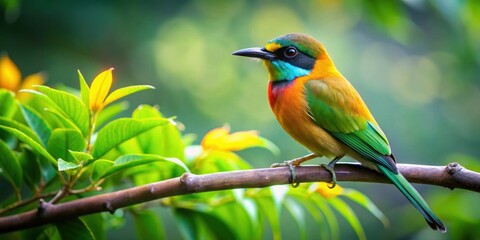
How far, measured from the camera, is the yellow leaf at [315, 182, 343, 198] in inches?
75.0

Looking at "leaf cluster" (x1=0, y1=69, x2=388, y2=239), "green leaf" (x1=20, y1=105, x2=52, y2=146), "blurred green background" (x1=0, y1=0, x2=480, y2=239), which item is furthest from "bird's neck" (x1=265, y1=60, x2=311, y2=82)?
"blurred green background" (x1=0, y1=0, x2=480, y2=239)

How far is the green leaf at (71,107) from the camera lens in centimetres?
147

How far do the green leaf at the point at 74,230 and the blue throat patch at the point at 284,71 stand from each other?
1083 mm

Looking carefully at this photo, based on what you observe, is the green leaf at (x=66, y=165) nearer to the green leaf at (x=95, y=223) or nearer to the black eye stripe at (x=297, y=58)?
the green leaf at (x=95, y=223)

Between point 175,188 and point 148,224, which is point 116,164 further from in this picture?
point 148,224

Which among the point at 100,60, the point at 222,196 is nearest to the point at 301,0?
the point at 100,60

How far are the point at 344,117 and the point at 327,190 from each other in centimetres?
41

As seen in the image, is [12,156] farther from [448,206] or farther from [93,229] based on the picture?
[448,206]

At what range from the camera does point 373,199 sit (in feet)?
22.9

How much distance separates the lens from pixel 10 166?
5.27ft

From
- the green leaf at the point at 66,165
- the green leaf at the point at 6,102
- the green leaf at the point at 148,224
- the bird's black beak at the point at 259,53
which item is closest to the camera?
the green leaf at the point at 66,165

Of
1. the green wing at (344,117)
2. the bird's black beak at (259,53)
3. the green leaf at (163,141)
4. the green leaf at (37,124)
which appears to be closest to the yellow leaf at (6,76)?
the green leaf at (37,124)

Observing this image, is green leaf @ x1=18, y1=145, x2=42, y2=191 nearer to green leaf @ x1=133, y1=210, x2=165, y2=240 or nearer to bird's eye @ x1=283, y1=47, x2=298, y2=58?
green leaf @ x1=133, y1=210, x2=165, y2=240

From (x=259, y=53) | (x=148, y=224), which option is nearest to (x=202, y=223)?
(x=148, y=224)
